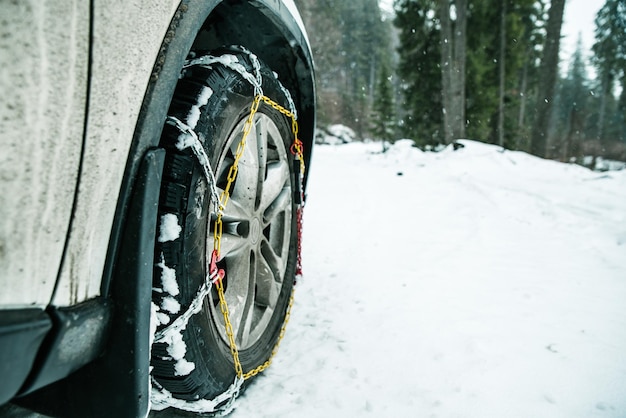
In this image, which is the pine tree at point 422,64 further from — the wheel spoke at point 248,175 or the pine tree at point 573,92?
the pine tree at point 573,92

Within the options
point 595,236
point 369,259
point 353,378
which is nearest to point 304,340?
point 353,378

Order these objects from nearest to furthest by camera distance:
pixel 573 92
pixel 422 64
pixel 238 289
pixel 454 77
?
pixel 238 289 → pixel 454 77 → pixel 422 64 → pixel 573 92

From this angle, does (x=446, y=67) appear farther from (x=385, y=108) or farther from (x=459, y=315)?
(x=385, y=108)

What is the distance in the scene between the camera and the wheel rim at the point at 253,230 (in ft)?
4.07

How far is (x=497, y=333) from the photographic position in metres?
1.81

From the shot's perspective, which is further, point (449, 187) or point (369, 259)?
point (449, 187)

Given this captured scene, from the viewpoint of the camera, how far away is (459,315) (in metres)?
1.97

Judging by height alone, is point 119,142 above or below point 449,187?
→ above

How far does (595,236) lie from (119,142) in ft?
12.5

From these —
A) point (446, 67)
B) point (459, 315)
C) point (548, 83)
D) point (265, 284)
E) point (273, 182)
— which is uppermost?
point (446, 67)

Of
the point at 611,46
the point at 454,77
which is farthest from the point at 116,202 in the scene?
the point at 611,46

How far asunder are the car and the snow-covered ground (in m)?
0.52

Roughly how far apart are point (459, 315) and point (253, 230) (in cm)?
127

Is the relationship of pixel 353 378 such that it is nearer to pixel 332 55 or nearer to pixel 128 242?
pixel 128 242
